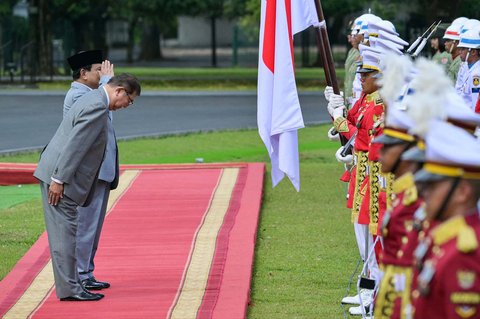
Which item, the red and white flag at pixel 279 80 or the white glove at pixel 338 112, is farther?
the red and white flag at pixel 279 80

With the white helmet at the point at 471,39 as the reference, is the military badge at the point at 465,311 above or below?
below

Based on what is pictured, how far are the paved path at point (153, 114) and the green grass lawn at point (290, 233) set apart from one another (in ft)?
9.64

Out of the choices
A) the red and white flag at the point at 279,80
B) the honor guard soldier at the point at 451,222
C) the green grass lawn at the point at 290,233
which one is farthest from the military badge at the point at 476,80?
the honor guard soldier at the point at 451,222

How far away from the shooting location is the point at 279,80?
9.60 m

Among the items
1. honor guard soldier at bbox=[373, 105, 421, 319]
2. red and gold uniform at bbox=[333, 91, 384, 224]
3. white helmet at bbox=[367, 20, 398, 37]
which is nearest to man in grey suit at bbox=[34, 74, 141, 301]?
red and gold uniform at bbox=[333, 91, 384, 224]

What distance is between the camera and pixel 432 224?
447 cm

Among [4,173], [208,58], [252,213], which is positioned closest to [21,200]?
A: [4,173]

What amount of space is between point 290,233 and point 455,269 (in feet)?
25.3

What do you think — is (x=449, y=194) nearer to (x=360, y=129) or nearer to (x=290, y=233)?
(x=360, y=129)

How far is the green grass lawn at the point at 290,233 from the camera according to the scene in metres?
8.95

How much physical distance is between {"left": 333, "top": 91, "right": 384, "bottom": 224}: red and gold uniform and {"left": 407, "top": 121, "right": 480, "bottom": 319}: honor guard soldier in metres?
3.66

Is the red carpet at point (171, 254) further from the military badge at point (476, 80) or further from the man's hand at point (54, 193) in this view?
the military badge at point (476, 80)

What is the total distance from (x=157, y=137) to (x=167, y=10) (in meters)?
22.1

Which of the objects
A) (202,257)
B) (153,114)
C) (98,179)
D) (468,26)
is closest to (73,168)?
(98,179)
